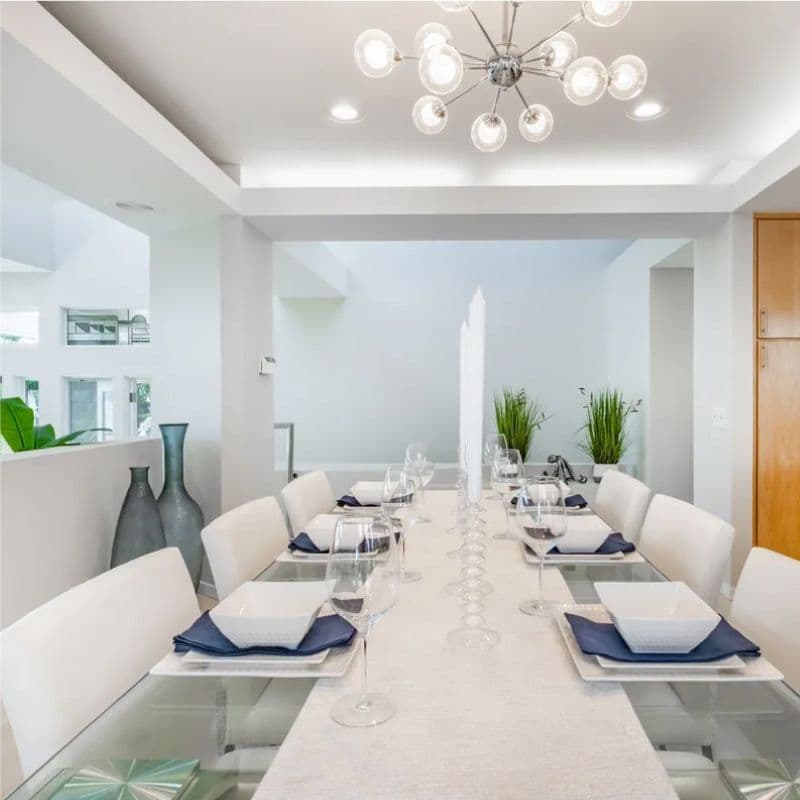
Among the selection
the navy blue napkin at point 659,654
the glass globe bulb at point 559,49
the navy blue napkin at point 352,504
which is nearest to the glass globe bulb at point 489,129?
the glass globe bulb at point 559,49

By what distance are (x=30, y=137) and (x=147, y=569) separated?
1.87 metres

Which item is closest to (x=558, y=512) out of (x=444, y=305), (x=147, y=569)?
(x=147, y=569)

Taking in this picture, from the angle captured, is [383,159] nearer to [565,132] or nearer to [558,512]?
[565,132]

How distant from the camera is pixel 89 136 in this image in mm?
2322

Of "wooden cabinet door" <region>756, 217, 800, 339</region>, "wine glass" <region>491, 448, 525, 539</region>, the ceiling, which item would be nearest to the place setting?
"wine glass" <region>491, 448, 525, 539</region>

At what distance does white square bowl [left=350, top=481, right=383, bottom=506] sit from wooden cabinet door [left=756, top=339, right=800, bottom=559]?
2.24 meters

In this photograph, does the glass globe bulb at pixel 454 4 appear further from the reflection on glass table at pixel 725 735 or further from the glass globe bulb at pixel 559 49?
the reflection on glass table at pixel 725 735

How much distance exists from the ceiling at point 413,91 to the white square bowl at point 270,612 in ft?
5.90

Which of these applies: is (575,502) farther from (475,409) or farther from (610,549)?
(475,409)

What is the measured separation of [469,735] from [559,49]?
166cm

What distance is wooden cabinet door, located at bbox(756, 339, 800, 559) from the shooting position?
11.1 feet

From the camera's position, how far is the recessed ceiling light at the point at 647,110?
2.68 metres

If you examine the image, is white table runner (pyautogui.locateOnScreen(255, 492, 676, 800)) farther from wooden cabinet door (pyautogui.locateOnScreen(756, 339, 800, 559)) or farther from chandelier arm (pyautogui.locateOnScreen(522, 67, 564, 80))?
wooden cabinet door (pyautogui.locateOnScreen(756, 339, 800, 559))

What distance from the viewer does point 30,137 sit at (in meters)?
2.30
